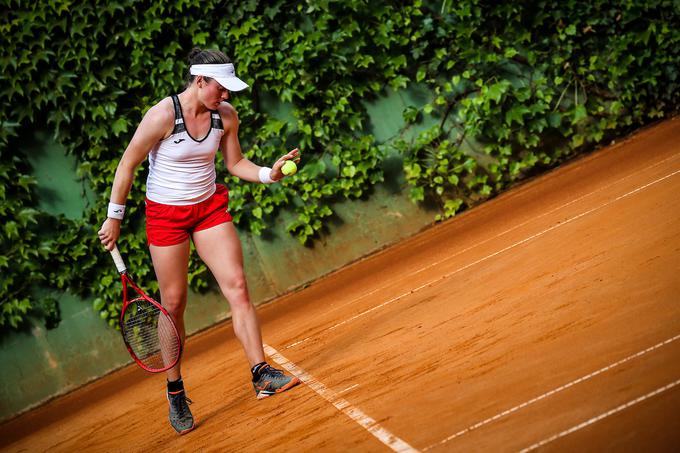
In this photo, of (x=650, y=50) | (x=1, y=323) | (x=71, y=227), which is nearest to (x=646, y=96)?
(x=650, y=50)

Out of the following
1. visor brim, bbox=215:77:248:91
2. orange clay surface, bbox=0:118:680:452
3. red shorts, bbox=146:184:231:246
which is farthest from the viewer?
red shorts, bbox=146:184:231:246

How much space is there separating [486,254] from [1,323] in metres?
4.81

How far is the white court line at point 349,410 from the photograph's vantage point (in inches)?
124

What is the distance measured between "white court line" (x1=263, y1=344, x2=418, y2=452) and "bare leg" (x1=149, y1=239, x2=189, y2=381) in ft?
2.69

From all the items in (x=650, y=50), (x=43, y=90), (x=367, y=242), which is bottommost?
(x=367, y=242)

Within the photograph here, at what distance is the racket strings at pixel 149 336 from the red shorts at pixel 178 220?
1.45 feet

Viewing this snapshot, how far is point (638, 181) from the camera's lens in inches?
250

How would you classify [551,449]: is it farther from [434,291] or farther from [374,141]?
[374,141]

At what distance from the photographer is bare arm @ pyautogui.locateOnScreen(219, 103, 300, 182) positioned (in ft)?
14.6

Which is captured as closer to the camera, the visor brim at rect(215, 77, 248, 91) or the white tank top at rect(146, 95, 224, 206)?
the visor brim at rect(215, 77, 248, 91)

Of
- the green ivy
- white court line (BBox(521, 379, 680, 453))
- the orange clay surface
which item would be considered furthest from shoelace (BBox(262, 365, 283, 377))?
the green ivy

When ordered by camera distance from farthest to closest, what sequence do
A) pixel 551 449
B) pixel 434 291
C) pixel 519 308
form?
pixel 434 291 < pixel 519 308 < pixel 551 449

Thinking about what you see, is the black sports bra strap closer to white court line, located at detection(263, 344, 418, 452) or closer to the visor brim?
the visor brim

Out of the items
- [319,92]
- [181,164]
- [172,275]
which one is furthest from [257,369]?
[319,92]
